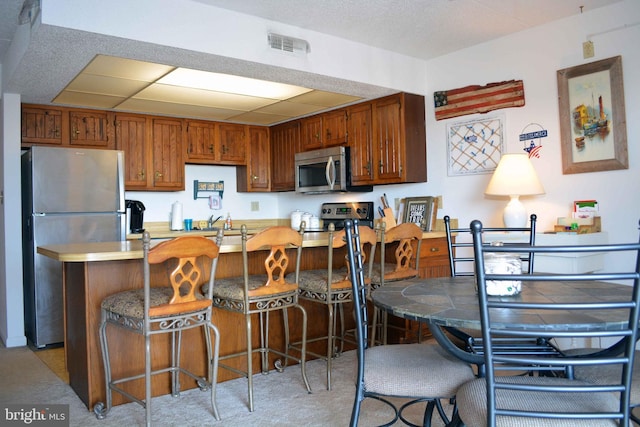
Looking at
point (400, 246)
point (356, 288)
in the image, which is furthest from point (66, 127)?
point (356, 288)

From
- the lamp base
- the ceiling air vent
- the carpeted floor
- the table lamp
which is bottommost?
the carpeted floor

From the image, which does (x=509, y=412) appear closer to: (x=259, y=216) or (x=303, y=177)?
(x=303, y=177)

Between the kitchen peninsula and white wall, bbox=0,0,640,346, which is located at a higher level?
white wall, bbox=0,0,640,346

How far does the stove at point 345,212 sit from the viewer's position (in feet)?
16.5

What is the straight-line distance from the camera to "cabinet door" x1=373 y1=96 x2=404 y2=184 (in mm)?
4371

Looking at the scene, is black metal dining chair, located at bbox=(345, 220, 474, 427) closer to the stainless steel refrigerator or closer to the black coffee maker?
the stainless steel refrigerator

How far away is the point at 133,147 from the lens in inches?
195

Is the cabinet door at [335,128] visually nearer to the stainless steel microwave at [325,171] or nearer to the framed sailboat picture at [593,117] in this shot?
the stainless steel microwave at [325,171]

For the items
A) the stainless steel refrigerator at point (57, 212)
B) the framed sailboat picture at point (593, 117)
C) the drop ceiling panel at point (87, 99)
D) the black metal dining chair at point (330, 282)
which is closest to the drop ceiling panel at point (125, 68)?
the drop ceiling panel at point (87, 99)

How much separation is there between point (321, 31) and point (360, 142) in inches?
50.4

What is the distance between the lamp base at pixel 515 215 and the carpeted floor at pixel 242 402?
4.87ft

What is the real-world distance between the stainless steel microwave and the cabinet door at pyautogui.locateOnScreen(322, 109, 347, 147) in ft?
0.30

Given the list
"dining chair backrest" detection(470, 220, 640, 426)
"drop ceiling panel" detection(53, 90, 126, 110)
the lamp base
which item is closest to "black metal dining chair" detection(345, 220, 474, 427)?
"dining chair backrest" detection(470, 220, 640, 426)

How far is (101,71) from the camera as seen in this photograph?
140 inches
